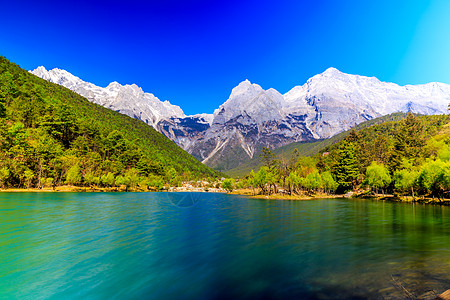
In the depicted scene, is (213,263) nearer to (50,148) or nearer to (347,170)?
(50,148)

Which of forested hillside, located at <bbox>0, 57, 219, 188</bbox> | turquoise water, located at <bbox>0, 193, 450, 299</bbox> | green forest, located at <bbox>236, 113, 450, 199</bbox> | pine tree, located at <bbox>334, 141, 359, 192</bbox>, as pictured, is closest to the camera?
turquoise water, located at <bbox>0, 193, 450, 299</bbox>

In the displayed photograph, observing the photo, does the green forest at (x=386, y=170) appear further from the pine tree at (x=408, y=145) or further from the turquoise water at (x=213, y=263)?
the turquoise water at (x=213, y=263)

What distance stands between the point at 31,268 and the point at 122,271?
6.43 metres

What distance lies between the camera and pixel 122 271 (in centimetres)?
1428

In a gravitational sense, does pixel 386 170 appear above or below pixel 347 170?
below

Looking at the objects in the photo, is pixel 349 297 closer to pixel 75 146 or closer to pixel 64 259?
pixel 64 259

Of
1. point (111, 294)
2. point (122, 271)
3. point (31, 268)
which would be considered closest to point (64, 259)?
point (31, 268)

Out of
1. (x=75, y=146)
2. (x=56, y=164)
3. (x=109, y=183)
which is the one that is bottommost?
(x=109, y=183)

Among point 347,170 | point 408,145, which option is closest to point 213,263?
point 347,170

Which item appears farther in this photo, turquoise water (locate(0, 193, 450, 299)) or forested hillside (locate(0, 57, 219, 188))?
forested hillside (locate(0, 57, 219, 188))

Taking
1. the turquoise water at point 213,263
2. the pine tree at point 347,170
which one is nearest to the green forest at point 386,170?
the pine tree at point 347,170

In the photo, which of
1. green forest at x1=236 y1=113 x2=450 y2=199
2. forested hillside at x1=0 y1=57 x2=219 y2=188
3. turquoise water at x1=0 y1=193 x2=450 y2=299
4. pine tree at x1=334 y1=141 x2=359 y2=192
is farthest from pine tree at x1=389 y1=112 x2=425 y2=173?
forested hillside at x1=0 y1=57 x2=219 y2=188

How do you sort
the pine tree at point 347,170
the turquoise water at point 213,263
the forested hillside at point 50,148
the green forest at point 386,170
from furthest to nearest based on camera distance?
the pine tree at point 347,170 → the forested hillside at point 50,148 → the green forest at point 386,170 → the turquoise water at point 213,263

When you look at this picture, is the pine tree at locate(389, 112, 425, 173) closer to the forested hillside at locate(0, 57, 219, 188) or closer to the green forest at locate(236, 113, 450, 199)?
the green forest at locate(236, 113, 450, 199)
